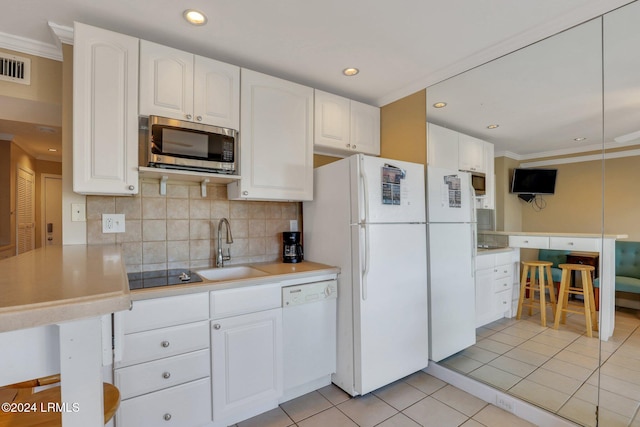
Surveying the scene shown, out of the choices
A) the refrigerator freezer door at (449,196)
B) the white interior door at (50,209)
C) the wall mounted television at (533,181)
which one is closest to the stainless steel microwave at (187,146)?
the refrigerator freezer door at (449,196)

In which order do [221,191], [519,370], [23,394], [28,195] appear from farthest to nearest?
[28,195]
[221,191]
[519,370]
[23,394]

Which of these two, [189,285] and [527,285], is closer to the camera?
[189,285]

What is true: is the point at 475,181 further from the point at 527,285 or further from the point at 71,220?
the point at 71,220

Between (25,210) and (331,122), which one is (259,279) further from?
(25,210)

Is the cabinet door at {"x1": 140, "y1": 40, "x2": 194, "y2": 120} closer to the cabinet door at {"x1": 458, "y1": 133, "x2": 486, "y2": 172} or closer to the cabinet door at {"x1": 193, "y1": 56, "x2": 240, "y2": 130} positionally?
the cabinet door at {"x1": 193, "y1": 56, "x2": 240, "y2": 130}

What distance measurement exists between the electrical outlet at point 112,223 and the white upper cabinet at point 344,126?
152cm

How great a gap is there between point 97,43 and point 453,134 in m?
2.49

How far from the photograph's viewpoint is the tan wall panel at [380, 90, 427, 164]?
2.52 m

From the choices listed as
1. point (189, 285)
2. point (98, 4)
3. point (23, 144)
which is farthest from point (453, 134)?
point (23, 144)

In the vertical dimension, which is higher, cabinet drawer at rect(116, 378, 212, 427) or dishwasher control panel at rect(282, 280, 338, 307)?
dishwasher control panel at rect(282, 280, 338, 307)

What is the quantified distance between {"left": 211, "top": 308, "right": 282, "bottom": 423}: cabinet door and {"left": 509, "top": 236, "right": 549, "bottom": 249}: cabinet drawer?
172 centimetres

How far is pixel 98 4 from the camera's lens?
1.57 metres

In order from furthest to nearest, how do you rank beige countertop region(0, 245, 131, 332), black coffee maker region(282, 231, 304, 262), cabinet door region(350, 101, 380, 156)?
1. cabinet door region(350, 101, 380, 156)
2. black coffee maker region(282, 231, 304, 262)
3. beige countertop region(0, 245, 131, 332)

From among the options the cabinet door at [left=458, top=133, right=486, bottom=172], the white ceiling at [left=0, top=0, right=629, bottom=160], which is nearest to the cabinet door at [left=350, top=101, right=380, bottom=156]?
the white ceiling at [left=0, top=0, right=629, bottom=160]
